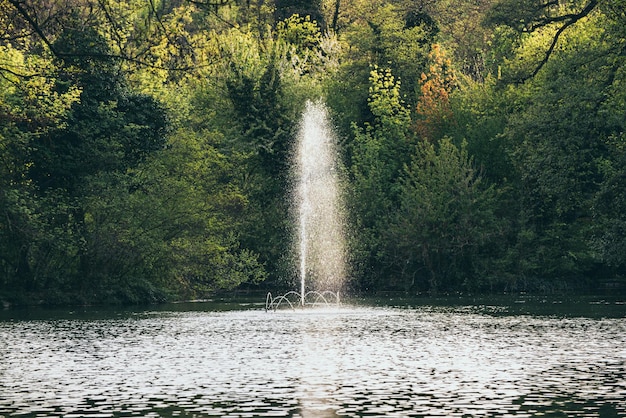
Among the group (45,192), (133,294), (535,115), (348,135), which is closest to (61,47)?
(45,192)

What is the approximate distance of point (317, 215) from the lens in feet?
298

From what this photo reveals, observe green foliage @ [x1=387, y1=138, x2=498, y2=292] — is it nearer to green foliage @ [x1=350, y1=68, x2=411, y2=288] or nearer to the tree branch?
green foliage @ [x1=350, y1=68, x2=411, y2=288]

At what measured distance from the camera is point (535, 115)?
7081 cm

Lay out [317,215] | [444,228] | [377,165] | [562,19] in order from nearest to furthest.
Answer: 1. [562,19]
2. [444,228]
3. [317,215]
4. [377,165]

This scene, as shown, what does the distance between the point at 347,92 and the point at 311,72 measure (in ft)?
15.7

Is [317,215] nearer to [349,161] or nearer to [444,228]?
[349,161]

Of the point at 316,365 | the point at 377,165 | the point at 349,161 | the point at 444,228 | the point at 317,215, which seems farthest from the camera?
the point at 349,161

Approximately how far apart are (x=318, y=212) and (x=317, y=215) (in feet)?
0.79

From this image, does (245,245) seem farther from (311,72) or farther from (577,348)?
(577,348)

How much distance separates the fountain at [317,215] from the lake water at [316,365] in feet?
98.8

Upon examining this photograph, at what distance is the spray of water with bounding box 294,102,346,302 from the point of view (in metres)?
88.4

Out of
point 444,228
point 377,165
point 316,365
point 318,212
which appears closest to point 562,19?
point 316,365

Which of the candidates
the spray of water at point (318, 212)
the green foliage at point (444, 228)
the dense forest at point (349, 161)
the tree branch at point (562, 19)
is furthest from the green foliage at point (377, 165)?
the tree branch at point (562, 19)

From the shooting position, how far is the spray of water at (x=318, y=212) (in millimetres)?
88375
